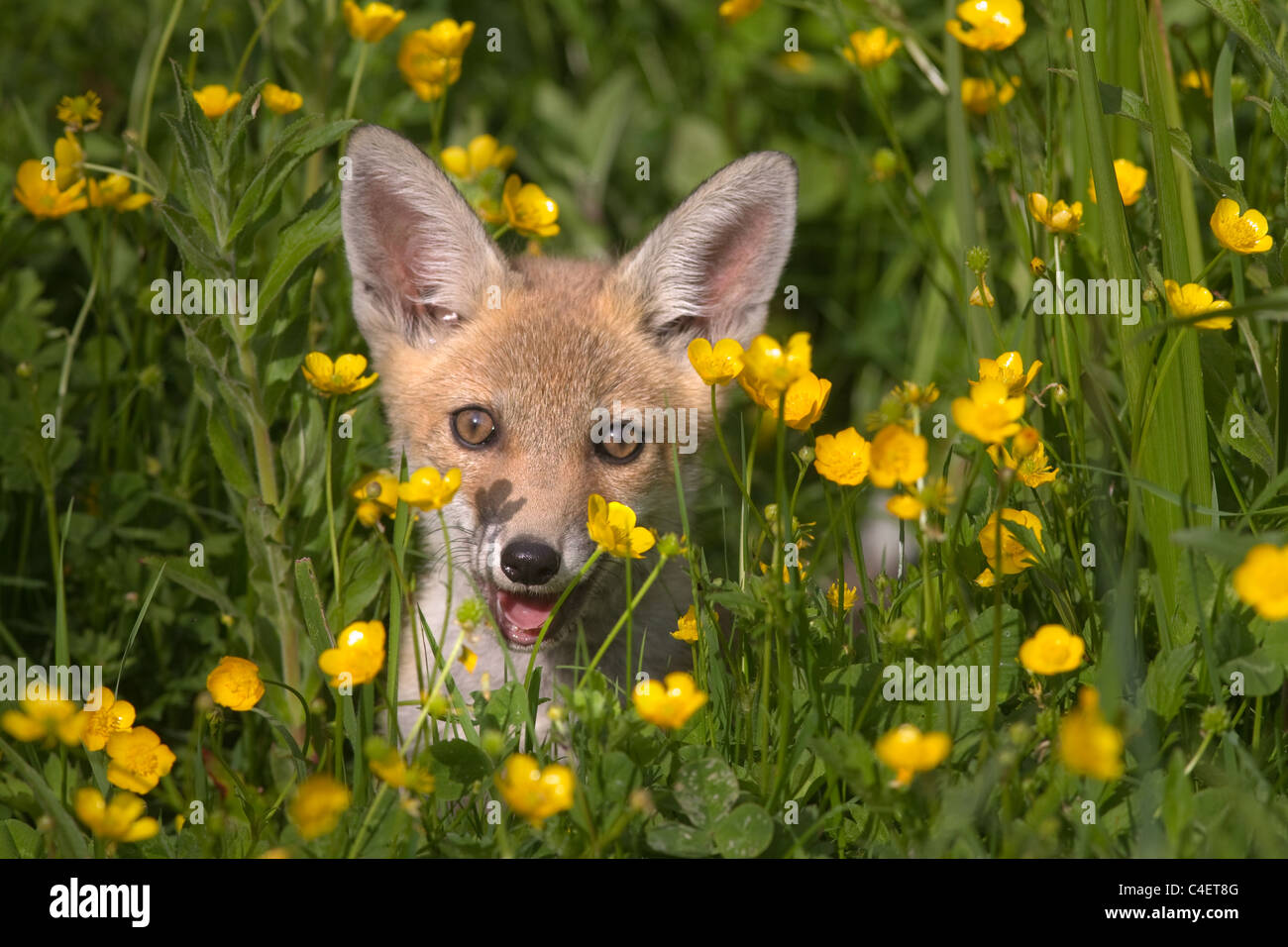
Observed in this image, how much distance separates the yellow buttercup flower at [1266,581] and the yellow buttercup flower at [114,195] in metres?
2.43

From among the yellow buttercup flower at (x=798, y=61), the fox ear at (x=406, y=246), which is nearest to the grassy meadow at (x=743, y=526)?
the fox ear at (x=406, y=246)

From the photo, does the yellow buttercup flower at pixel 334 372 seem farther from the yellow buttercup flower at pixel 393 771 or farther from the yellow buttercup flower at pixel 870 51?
the yellow buttercup flower at pixel 870 51

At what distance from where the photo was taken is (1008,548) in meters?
2.12

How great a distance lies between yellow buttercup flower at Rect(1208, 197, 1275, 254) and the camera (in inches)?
82.4

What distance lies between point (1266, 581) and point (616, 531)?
1011mm

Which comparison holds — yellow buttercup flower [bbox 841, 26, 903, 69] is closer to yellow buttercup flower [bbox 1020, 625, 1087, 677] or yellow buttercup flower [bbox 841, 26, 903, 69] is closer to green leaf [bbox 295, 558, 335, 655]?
yellow buttercup flower [bbox 1020, 625, 1087, 677]

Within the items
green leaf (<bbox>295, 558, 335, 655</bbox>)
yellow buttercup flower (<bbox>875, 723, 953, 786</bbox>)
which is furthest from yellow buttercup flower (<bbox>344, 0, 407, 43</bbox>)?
yellow buttercup flower (<bbox>875, 723, 953, 786</bbox>)

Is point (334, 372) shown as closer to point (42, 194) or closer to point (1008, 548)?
point (42, 194)

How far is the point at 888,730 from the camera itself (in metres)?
1.94

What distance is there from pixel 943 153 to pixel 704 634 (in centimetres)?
298

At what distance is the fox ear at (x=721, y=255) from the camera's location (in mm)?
2781

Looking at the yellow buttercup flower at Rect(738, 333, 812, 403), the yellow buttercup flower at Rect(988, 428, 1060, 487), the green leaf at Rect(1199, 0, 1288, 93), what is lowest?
the yellow buttercup flower at Rect(988, 428, 1060, 487)

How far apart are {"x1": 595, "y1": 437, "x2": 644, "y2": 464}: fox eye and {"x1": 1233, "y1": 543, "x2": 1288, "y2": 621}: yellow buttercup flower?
1546 millimetres
